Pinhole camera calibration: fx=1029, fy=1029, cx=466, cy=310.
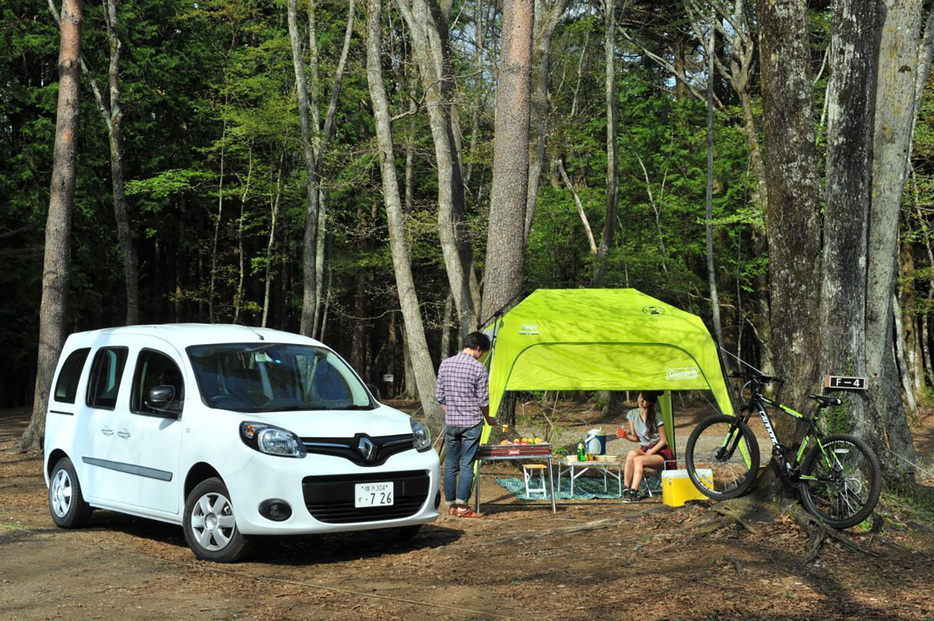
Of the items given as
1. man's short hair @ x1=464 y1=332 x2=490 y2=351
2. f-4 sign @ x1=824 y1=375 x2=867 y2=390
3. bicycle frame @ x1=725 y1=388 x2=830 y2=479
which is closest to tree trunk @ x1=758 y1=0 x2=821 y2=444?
bicycle frame @ x1=725 y1=388 x2=830 y2=479

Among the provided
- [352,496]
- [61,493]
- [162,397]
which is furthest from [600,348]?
[61,493]

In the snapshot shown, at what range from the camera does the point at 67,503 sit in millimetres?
9172

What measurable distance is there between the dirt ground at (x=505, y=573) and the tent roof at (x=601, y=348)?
312cm

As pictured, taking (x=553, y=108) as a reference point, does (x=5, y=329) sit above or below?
below

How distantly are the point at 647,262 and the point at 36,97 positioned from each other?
1682cm

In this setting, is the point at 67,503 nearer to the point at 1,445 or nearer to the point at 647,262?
the point at 1,445

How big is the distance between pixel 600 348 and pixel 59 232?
876 cm

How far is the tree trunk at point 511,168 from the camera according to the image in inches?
550

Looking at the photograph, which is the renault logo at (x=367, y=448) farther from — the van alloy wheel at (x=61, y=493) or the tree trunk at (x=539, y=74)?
the tree trunk at (x=539, y=74)

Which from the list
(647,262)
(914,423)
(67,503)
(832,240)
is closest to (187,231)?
(647,262)

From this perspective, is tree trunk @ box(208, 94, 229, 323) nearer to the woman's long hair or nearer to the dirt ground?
the woman's long hair

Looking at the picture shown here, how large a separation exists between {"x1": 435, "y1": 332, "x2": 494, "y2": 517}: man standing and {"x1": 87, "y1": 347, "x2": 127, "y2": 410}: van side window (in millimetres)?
2967

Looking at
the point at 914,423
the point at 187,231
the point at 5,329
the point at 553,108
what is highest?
the point at 553,108

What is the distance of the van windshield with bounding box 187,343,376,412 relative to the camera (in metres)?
7.97
